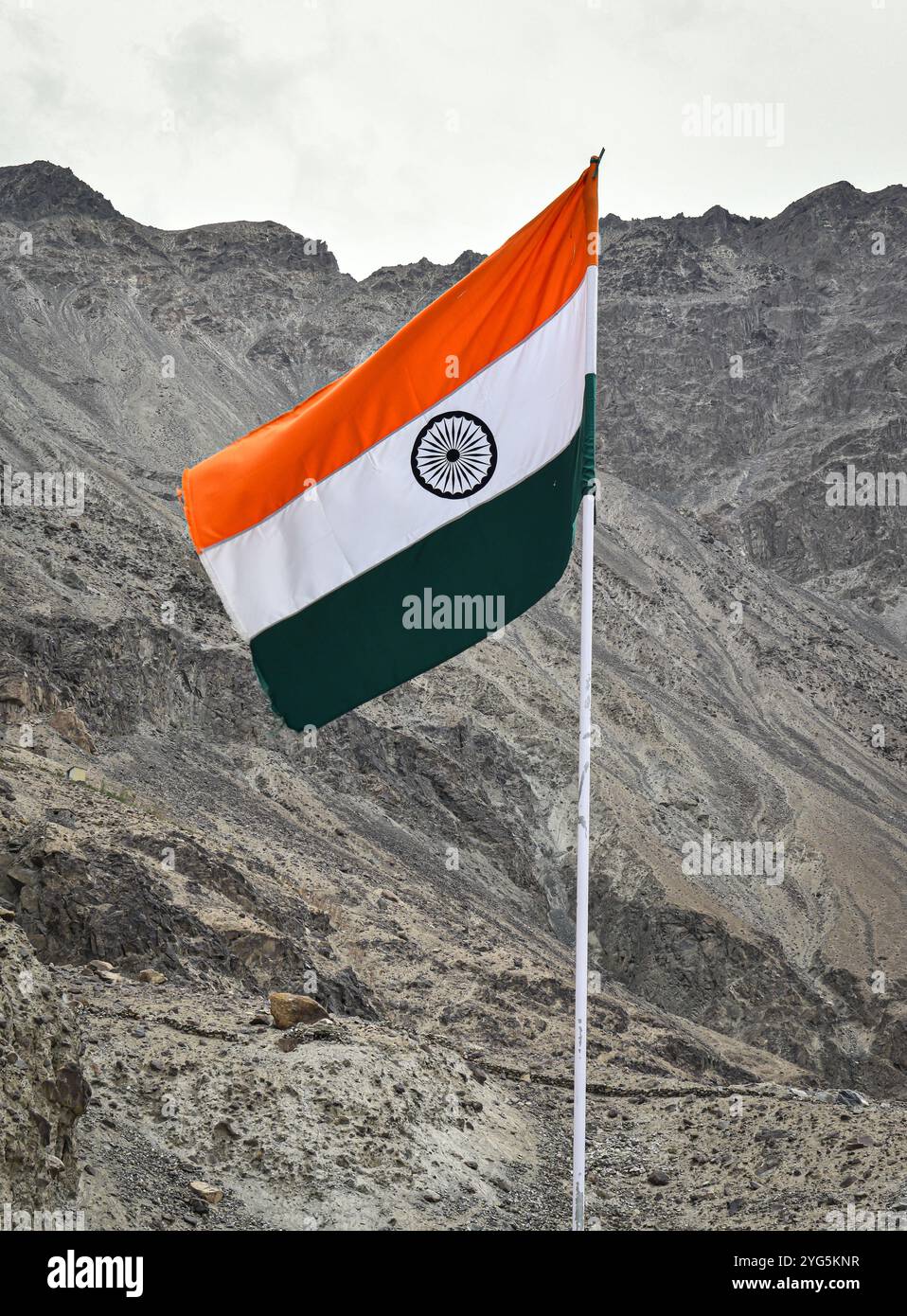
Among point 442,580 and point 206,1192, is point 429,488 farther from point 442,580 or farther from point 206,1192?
point 206,1192

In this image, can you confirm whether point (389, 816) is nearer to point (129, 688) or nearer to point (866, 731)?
point (129, 688)

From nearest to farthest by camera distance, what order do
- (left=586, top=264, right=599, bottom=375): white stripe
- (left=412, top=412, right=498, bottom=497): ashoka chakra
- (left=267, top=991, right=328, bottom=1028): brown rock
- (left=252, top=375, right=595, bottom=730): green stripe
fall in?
(left=586, top=264, right=599, bottom=375): white stripe, (left=252, top=375, right=595, bottom=730): green stripe, (left=412, top=412, right=498, bottom=497): ashoka chakra, (left=267, top=991, right=328, bottom=1028): brown rock

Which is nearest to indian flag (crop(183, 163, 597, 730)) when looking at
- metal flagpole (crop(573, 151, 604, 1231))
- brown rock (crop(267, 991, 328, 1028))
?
metal flagpole (crop(573, 151, 604, 1231))

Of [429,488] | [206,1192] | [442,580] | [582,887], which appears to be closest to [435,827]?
[206,1192]

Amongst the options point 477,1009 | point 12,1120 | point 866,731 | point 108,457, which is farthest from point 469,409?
point 866,731

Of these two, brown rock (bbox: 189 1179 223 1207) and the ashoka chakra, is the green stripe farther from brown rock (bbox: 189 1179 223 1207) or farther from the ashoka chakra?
brown rock (bbox: 189 1179 223 1207)

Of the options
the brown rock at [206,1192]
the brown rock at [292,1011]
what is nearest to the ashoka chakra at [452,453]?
the brown rock at [206,1192]
